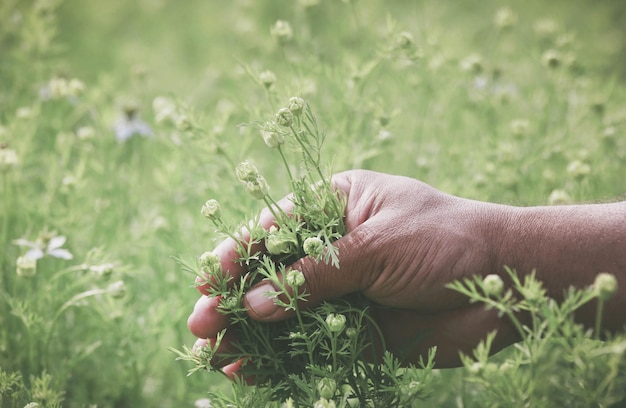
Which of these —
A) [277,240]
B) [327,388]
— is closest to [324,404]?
[327,388]

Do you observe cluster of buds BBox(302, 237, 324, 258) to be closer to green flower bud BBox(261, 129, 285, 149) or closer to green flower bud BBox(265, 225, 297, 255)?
green flower bud BBox(265, 225, 297, 255)

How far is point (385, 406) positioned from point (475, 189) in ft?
2.65

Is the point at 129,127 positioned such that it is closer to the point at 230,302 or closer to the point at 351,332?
the point at 230,302

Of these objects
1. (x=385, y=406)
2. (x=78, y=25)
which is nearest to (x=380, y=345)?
(x=385, y=406)

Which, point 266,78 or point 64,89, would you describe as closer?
point 266,78

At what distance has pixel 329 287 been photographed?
1.03 m

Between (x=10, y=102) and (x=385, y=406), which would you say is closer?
(x=385, y=406)

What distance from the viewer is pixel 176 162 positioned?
1.72 meters

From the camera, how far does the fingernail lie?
1.01 m

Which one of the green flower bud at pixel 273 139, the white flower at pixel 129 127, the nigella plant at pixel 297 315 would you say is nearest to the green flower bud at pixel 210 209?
the nigella plant at pixel 297 315

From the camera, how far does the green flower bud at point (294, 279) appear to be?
96 cm

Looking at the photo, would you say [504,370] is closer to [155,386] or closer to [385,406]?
[385,406]

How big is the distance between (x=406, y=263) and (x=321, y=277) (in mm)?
139

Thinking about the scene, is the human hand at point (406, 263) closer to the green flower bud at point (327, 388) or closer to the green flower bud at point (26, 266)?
the green flower bud at point (327, 388)
